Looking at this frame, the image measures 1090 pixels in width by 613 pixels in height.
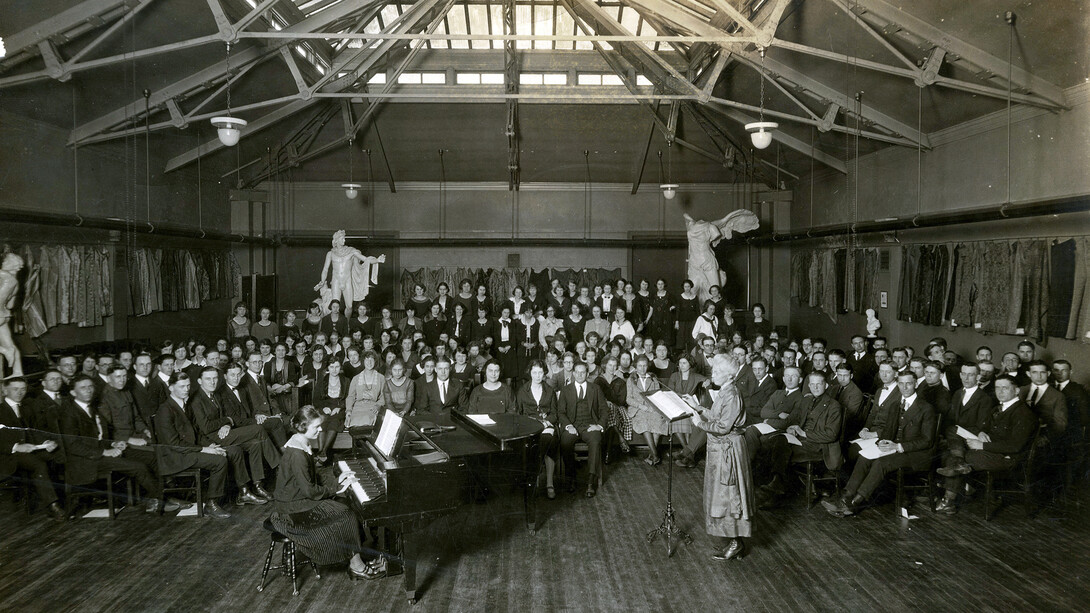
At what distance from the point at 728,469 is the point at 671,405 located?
727mm

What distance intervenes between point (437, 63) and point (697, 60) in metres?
4.63

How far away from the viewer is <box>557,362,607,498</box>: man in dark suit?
7.33 m

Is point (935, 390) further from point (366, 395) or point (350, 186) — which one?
point (350, 186)

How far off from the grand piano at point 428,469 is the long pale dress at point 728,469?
4.88ft

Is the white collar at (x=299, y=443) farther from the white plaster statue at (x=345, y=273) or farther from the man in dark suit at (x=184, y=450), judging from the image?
the white plaster statue at (x=345, y=273)

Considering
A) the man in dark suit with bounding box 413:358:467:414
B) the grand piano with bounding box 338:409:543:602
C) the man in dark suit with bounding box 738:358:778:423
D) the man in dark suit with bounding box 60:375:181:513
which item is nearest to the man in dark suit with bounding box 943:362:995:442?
the man in dark suit with bounding box 738:358:778:423

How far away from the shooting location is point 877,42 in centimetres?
852

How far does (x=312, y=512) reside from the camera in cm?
500

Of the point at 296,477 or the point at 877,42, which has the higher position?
the point at 877,42

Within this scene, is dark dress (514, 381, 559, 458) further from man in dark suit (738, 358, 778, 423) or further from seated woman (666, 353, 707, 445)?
man in dark suit (738, 358, 778, 423)

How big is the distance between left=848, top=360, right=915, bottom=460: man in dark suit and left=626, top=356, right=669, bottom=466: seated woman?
82.9 inches

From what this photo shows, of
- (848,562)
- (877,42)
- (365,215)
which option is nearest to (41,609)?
(848,562)

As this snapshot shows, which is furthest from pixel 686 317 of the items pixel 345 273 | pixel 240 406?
pixel 240 406

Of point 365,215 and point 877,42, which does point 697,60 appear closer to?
point 877,42
